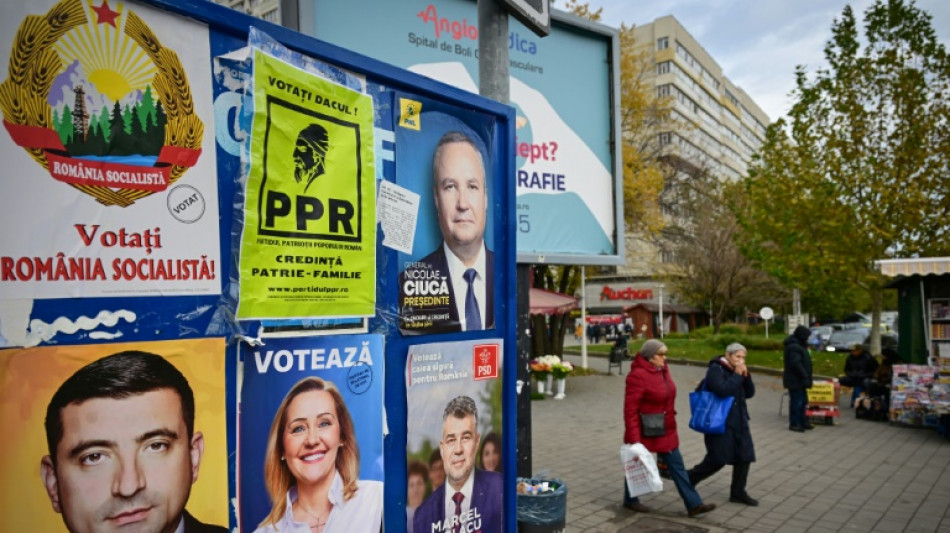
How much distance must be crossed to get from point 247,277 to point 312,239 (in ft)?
0.96

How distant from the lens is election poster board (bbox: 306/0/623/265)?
5645mm

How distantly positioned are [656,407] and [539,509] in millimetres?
2922

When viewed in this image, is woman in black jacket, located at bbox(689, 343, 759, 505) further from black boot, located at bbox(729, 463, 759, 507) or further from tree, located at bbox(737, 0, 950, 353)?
tree, located at bbox(737, 0, 950, 353)

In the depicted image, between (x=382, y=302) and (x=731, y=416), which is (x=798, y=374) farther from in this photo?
(x=382, y=302)

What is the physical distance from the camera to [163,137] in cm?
206

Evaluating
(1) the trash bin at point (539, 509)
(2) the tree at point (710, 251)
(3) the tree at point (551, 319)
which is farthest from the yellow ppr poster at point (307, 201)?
(2) the tree at point (710, 251)

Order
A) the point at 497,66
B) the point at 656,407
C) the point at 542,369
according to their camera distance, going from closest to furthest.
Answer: the point at 497,66 → the point at 656,407 → the point at 542,369

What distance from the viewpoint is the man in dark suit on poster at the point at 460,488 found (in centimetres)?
299

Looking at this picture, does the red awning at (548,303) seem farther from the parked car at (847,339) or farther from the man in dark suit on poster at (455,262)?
the parked car at (847,339)

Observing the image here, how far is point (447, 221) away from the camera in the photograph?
10.0ft

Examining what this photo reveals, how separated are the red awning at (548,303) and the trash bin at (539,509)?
11862mm

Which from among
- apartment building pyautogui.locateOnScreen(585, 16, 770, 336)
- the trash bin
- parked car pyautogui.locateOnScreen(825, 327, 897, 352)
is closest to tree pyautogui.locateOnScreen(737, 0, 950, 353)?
apartment building pyautogui.locateOnScreen(585, 16, 770, 336)

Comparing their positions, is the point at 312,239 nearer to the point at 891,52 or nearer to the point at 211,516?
the point at 211,516

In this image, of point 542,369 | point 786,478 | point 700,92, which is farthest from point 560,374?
point 700,92
